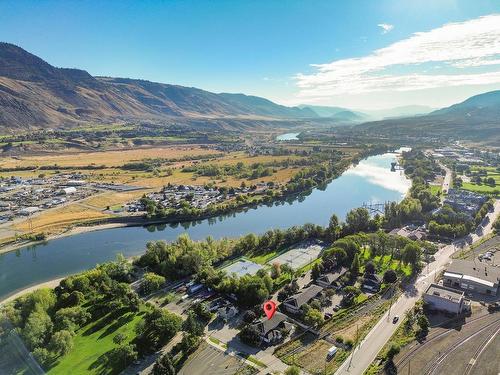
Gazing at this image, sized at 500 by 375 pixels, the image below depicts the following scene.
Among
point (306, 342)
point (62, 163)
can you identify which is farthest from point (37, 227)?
point (62, 163)

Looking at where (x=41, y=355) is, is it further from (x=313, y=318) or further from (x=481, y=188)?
(x=481, y=188)

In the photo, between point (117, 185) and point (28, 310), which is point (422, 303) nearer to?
point (28, 310)

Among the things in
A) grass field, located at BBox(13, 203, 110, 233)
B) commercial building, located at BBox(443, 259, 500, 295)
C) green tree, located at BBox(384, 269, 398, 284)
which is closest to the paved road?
green tree, located at BBox(384, 269, 398, 284)

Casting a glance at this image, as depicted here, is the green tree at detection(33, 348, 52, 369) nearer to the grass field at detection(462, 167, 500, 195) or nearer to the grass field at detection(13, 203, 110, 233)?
the grass field at detection(13, 203, 110, 233)

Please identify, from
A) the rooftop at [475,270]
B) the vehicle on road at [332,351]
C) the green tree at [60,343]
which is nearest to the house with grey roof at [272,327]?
the vehicle on road at [332,351]

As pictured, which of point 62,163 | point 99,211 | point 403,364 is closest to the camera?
point 403,364

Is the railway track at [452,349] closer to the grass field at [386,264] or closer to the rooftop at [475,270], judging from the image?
the rooftop at [475,270]
